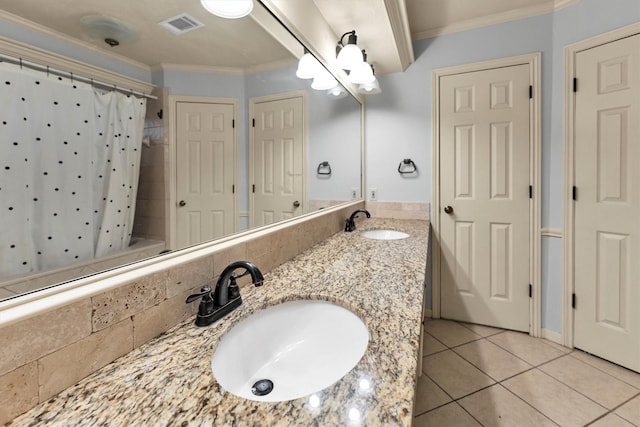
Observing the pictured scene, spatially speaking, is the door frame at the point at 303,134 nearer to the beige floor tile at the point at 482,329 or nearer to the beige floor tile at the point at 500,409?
the beige floor tile at the point at 500,409

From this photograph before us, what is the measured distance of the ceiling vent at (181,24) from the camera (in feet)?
2.69

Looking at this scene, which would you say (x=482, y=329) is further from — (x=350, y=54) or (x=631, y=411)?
(x=350, y=54)

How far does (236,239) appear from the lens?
105 cm

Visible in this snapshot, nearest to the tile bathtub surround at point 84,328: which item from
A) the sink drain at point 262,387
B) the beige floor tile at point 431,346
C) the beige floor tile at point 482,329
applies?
the sink drain at point 262,387

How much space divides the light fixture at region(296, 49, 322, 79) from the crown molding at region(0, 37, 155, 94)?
921 millimetres

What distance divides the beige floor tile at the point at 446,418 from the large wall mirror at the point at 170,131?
1224 millimetres

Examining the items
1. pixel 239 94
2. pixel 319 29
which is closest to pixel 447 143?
pixel 319 29

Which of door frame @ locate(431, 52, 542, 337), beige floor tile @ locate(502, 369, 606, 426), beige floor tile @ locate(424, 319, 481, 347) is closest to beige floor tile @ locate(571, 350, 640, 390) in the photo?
door frame @ locate(431, 52, 542, 337)

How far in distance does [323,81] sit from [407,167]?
110cm

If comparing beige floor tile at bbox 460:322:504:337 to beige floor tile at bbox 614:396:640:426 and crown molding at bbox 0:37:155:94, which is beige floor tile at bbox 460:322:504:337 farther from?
crown molding at bbox 0:37:155:94

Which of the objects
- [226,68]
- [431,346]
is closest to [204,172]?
[226,68]

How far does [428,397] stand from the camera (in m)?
1.62

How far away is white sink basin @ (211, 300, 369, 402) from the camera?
71 centimetres

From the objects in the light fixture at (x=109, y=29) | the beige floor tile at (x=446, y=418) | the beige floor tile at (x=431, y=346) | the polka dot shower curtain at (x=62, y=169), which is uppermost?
the light fixture at (x=109, y=29)
